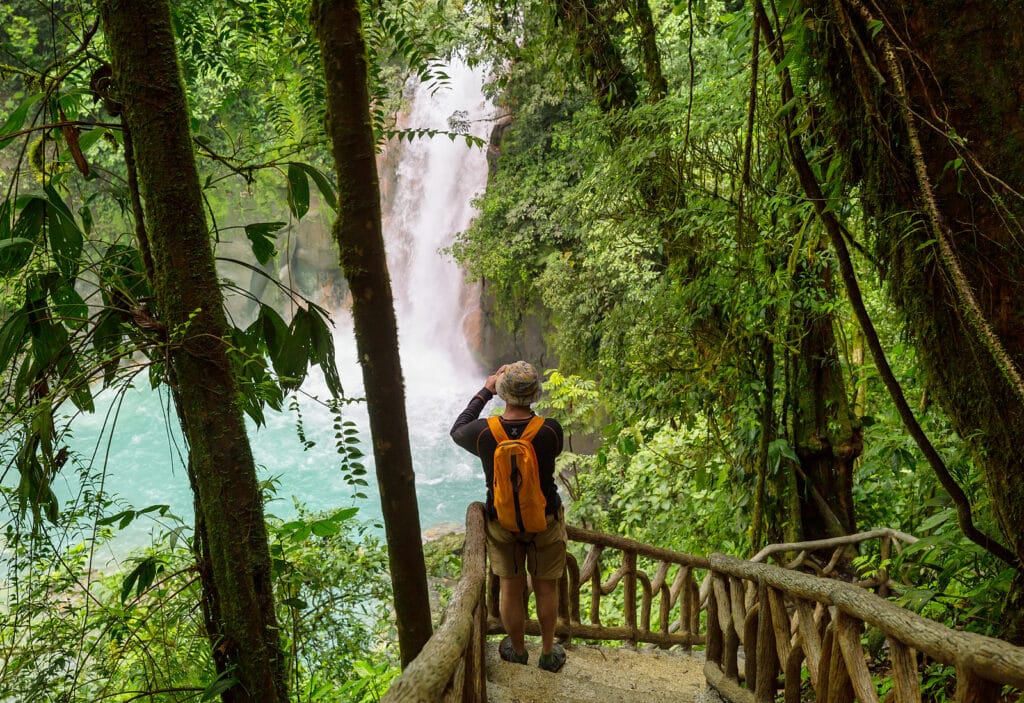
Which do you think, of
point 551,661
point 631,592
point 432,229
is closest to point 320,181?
point 551,661

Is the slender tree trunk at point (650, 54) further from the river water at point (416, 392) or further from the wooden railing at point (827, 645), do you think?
the river water at point (416, 392)

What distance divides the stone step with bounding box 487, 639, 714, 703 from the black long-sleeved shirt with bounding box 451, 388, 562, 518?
2.57ft

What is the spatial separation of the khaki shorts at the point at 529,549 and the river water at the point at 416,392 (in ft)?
27.5

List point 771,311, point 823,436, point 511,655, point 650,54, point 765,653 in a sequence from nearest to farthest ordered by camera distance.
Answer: point 765,653
point 511,655
point 771,311
point 823,436
point 650,54

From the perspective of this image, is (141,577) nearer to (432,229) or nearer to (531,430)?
(531,430)

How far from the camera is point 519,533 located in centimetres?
328

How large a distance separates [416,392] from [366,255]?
16.1 m

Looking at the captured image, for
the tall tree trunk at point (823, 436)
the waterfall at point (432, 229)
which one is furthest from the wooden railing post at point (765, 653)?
the waterfall at point (432, 229)

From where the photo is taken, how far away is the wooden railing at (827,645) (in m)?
1.72

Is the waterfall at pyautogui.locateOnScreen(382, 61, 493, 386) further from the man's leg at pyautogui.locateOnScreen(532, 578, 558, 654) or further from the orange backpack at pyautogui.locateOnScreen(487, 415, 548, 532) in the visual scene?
the orange backpack at pyautogui.locateOnScreen(487, 415, 548, 532)

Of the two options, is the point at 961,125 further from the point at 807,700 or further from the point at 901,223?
the point at 807,700

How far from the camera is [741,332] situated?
4.83 meters

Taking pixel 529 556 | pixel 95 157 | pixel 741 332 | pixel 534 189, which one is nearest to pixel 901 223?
pixel 529 556

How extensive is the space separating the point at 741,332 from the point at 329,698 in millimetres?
3400
